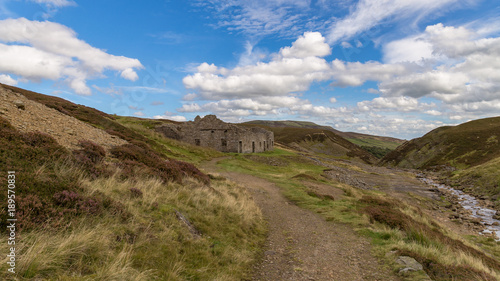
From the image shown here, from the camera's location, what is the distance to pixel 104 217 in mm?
6527

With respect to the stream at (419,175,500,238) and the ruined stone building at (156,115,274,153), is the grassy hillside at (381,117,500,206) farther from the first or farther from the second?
the ruined stone building at (156,115,274,153)

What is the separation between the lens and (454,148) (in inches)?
2421

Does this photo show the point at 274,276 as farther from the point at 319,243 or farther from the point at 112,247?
the point at 112,247

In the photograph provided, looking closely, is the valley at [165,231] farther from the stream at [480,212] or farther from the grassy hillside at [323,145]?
the grassy hillside at [323,145]

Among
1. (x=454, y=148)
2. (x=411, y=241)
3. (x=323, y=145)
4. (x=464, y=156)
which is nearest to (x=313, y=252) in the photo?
(x=411, y=241)

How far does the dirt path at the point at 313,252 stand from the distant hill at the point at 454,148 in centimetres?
5581

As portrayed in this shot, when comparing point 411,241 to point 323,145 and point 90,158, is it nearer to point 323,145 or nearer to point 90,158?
point 90,158

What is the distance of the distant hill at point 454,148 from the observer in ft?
176

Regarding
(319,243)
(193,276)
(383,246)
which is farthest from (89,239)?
(383,246)

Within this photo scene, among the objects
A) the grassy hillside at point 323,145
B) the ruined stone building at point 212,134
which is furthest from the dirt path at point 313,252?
the grassy hillside at point 323,145

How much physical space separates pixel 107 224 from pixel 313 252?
696cm

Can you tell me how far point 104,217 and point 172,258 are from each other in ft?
7.15

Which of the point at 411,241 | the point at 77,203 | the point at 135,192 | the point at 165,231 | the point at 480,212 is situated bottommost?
the point at 480,212

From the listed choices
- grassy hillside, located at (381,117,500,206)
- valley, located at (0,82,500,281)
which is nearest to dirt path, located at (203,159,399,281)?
valley, located at (0,82,500,281)
